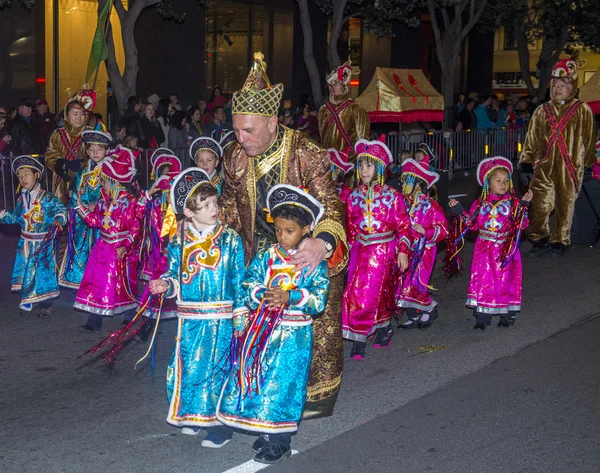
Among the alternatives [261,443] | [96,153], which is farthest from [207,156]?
[261,443]

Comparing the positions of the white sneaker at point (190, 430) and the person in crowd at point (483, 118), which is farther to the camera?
the person in crowd at point (483, 118)

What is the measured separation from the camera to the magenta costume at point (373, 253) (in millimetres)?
7180

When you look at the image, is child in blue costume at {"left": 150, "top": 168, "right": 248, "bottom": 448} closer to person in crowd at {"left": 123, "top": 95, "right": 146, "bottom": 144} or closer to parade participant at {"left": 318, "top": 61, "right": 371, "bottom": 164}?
parade participant at {"left": 318, "top": 61, "right": 371, "bottom": 164}

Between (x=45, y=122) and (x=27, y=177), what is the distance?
21.8 ft

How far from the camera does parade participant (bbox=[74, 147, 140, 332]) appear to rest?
25.7ft

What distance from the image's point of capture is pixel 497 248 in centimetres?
815

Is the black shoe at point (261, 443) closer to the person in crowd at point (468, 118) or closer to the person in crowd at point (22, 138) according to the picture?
the person in crowd at point (22, 138)

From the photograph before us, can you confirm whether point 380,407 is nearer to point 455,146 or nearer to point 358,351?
point 358,351

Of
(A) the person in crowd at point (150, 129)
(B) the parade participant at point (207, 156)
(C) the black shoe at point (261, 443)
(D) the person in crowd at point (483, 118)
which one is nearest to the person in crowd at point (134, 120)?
(A) the person in crowd at point (150, 129)

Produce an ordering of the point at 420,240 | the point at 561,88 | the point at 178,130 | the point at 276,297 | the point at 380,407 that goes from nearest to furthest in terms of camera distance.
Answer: the point at 276,297 → the point at 380,407 → the point at 420,240 → the point at 561,88 → the point at 178,130

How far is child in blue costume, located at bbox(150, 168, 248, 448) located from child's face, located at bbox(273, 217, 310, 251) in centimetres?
35

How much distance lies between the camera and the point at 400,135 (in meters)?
16.9

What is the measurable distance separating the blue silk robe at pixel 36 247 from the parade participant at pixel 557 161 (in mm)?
5904

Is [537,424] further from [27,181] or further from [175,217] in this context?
[27,181]
